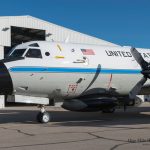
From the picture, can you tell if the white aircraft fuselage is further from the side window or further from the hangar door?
the hangar door

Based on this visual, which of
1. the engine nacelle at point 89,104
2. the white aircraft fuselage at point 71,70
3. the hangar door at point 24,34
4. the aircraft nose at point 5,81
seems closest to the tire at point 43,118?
the white aircraft fuselage at point 71,70

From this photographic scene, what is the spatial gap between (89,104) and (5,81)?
4.48m

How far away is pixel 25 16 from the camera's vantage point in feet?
123

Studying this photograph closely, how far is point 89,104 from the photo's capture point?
17.7 m

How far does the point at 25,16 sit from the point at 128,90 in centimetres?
2086

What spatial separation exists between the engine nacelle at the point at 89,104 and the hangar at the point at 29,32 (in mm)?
16806

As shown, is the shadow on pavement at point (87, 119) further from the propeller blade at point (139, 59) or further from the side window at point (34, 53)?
the side window at point (34, 53)

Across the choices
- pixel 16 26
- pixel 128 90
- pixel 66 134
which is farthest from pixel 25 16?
pixel 66 134

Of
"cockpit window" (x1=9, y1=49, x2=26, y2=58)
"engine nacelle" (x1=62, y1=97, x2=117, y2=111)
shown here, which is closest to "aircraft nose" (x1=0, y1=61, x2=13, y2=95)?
"cockpit window" (x1=9, y1=49, x2=26, y2=58)

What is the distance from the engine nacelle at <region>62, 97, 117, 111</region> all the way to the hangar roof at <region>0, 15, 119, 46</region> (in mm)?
16806

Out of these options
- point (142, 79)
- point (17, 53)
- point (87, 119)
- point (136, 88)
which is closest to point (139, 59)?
point (142, 79)

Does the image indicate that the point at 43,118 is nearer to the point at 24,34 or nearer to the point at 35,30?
the point at 35,30

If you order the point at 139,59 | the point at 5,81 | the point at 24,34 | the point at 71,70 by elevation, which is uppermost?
the point at 24,34

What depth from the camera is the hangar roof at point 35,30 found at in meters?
35.9
